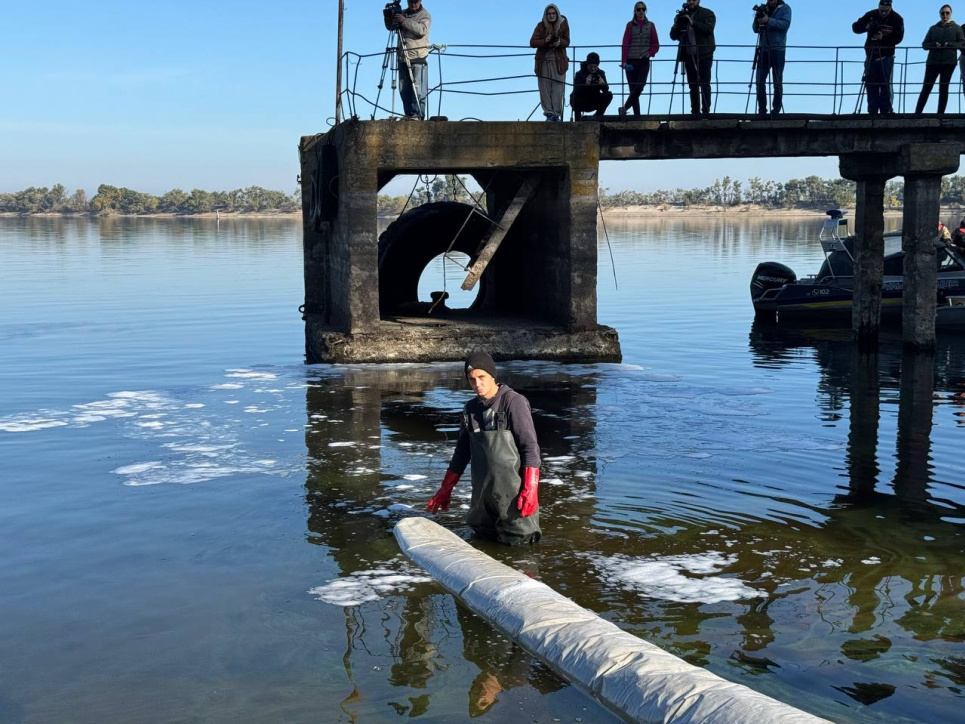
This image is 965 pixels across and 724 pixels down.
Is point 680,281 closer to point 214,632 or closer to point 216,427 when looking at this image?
point 216,427

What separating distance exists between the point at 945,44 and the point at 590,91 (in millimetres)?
6411

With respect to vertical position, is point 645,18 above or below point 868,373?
above

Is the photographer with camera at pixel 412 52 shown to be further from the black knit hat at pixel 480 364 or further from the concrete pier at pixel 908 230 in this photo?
the black knit hat at pixel 480 364

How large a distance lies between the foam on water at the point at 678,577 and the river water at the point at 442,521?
3 centimetres

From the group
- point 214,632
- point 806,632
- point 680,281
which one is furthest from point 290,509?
point 680,281

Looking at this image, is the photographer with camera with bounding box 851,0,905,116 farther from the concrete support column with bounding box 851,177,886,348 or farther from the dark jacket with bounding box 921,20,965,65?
the concrete support column with bounding box 851,177,886,348

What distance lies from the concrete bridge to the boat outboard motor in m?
5.16

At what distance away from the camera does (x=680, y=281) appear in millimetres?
42250

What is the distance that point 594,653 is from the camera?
6.33 m

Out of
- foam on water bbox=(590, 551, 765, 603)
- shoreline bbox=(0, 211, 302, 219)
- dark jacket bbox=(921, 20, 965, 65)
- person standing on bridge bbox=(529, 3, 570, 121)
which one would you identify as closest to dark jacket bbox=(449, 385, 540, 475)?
foam on water bbox=(590, 551, 765, 603)

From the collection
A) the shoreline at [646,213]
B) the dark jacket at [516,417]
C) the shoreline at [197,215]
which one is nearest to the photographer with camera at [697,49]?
the dark jacket at [516,417]

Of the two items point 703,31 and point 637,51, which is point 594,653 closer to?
point 637,51

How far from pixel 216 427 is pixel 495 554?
6248 millimetres

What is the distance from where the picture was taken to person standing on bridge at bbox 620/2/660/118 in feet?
62.8
